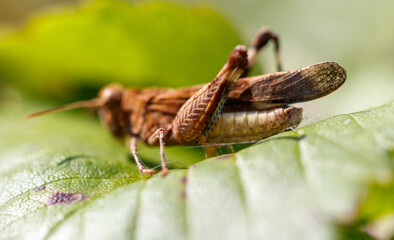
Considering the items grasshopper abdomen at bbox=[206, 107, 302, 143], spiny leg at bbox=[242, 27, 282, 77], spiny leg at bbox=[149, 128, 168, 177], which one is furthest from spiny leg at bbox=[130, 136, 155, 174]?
spiny leg at bbox=[242, 27, 282, 77]

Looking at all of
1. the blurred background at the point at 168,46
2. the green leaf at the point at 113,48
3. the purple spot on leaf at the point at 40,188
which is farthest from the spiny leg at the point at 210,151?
the blurred background at the point at 168,46

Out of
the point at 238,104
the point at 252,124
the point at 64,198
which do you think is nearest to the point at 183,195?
the point at 64,198

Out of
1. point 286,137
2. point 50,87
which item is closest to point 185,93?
point 286,137

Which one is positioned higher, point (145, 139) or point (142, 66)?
point (142, 66)

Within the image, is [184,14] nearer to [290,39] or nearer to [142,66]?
[142,66]

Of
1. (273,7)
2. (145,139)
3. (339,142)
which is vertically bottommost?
(145,139)

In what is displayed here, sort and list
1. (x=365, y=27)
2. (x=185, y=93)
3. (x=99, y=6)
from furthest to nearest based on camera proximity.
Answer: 1. (x=365, y=27)
2. (x=99, y=6)
3. (x=185, y=93)

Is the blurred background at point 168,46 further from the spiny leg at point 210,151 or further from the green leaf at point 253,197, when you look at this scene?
the green leaf at point 253,197

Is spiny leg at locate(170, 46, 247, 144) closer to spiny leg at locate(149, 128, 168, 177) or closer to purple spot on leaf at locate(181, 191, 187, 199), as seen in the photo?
spiny leg at locate(149, 128, 168, 177)
